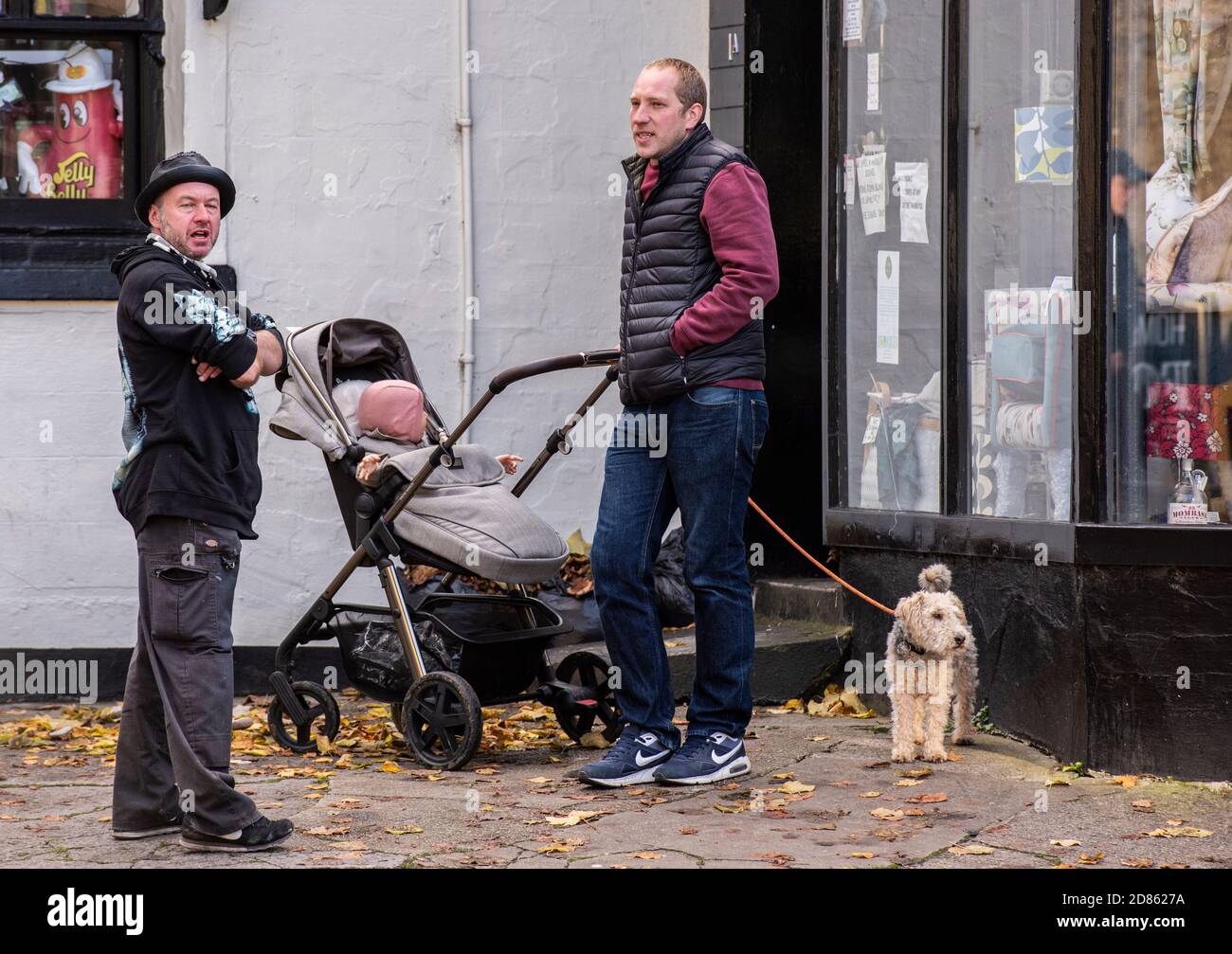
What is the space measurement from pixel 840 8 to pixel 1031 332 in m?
1.91

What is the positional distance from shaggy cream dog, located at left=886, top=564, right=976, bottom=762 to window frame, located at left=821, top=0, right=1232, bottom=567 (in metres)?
0.36

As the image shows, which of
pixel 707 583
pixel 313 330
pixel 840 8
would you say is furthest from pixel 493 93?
pixel 707 583

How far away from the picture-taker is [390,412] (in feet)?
20.6

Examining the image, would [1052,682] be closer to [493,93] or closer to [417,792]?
[417,792]

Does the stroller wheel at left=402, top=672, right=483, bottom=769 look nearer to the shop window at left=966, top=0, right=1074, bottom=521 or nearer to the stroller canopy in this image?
the stroller canopy

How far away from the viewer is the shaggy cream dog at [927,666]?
241 inches

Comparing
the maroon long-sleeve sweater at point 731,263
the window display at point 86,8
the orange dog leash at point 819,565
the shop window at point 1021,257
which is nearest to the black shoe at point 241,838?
the maroon long-sleeve sweater at point 731,263

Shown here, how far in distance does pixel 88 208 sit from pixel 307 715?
121 inches

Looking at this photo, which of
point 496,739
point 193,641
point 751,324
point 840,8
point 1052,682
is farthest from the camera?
point 840,8

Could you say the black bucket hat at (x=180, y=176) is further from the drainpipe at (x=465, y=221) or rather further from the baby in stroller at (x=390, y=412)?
the drainpipe at (x=465, y=221)

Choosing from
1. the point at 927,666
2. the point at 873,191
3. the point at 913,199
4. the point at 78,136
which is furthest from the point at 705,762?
the point at 78,136

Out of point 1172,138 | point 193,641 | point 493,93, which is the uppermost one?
point 493,93

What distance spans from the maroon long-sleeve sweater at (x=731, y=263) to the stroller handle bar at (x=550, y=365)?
0.68 m

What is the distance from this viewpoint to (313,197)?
795 cm
